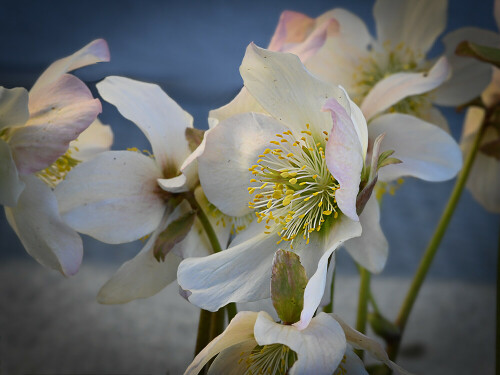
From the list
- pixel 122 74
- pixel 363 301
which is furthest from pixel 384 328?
pixel 122 74

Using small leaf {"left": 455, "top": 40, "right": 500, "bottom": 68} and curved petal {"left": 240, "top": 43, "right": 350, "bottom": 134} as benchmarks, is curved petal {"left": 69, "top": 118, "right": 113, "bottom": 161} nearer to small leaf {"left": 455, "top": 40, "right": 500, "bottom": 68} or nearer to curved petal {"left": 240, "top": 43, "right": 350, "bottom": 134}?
A: curved petal {"left": 240, "top": 43, "right": 350, "bottom": 134}

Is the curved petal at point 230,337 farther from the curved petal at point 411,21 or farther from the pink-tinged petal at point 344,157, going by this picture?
the curved petal at point 411,21

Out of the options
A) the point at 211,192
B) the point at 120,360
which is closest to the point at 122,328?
the point at 120,360

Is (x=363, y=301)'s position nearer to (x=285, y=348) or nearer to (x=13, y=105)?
(x=285, y=348)

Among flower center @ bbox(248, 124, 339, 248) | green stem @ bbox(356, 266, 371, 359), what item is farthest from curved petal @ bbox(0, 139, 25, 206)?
green stem @ bbox(356, 266, 371, 359)

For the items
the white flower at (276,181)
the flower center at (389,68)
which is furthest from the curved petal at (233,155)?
the flower center at (389,68)

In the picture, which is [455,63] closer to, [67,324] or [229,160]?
[229,160]
